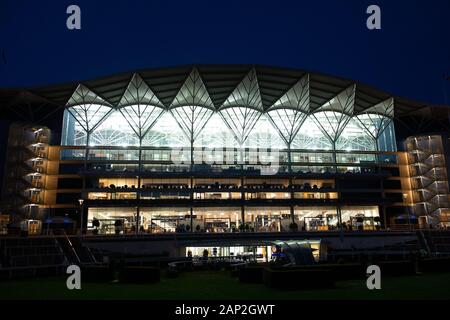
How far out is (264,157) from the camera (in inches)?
3088

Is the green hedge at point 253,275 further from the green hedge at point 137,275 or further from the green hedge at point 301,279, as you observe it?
the green hedge at point 137,275

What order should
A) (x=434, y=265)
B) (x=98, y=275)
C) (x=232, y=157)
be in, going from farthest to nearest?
(x=232, y=157) → (x=434, y=265) → (x=98, y=275)

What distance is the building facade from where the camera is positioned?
223ft

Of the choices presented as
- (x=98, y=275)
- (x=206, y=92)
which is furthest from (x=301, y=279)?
(x=206, y=92)

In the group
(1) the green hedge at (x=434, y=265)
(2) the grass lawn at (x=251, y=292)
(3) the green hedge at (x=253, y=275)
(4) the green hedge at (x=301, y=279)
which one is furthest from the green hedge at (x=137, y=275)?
(1) the green hedge at (x=434, y=265)

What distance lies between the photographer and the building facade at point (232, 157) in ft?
223

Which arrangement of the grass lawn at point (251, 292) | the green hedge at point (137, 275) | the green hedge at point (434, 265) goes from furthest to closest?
1. the green hedge at point (434, 265)
2. the green hedge at point (137, 275)
3. the grass lawn at point (251, 292)

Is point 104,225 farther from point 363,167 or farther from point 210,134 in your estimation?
point 363,167

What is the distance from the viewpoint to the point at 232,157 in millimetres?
77562

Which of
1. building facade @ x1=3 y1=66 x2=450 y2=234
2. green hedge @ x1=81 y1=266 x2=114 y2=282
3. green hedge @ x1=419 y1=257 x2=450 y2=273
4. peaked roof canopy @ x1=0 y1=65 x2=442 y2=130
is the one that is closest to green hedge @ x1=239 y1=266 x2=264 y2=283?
green hedge @ x1=81 y1=266 x2=114 y2=282

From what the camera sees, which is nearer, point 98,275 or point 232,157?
point 98,275

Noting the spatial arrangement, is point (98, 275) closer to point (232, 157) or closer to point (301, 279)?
point (301, 279)
